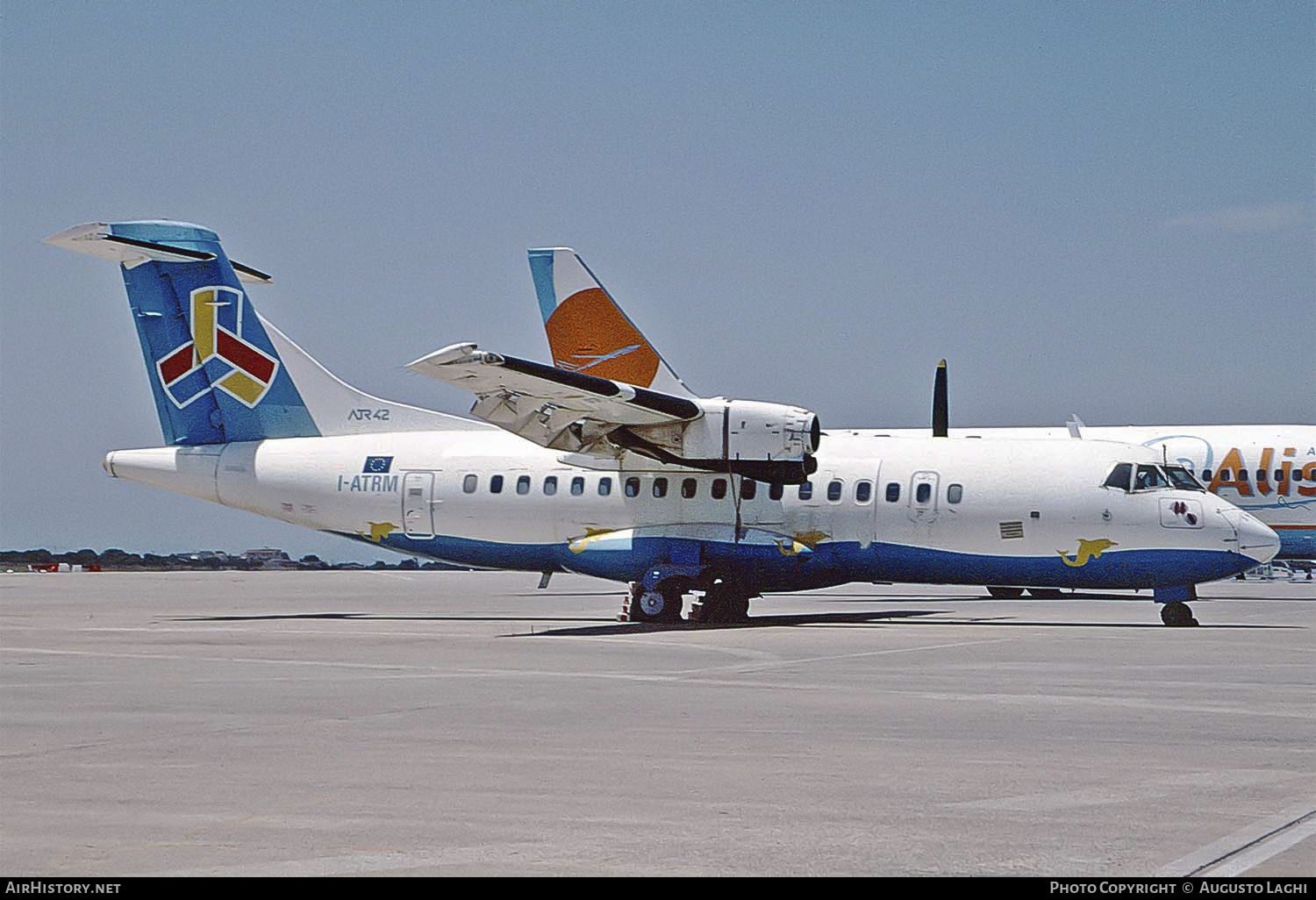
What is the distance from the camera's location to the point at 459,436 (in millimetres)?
27438

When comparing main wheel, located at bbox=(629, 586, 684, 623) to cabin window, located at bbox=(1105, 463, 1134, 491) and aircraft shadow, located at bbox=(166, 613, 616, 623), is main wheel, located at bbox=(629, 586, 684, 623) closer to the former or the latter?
aircraft shadow, located at bbox=(166, 613, 616, 623)

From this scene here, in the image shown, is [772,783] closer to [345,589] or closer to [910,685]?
[910,685]

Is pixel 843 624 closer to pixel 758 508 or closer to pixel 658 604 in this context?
pixel 758 508

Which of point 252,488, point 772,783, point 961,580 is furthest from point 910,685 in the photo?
point 252,488

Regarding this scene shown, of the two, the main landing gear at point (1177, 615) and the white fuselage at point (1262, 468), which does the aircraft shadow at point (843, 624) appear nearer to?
the main landing gear at point (1177, 615)

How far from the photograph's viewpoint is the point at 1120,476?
23.8m

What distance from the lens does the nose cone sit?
22.8 meters

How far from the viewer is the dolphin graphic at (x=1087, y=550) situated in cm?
2355

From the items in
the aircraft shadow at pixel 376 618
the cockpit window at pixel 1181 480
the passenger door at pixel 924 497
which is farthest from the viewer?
the aircraft shadow at pixel 376 618

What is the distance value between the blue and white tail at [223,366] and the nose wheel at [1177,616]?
40.3ft

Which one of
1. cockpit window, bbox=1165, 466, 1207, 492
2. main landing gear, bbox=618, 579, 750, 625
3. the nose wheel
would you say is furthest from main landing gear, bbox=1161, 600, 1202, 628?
main landing gear, bbox=618, 579, 750, 625

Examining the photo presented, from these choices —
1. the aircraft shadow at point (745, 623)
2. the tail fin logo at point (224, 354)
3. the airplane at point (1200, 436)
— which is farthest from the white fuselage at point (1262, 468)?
the tail fin logo at point (224, 354)
